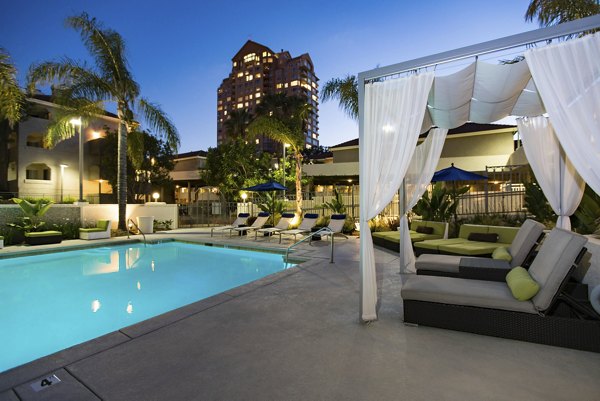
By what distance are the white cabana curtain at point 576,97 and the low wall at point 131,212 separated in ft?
49.7

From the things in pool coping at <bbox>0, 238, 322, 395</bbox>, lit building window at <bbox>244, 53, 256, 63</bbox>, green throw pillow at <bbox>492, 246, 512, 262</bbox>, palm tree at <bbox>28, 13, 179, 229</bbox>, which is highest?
lit building window at <bbox>244, 53, 256, 63</bbox>

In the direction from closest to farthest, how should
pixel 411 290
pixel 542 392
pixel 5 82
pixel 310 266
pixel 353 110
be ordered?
pixel 542 392
pixel 411 290
pixel 310 266
pixel 5 82
pixel 353 110

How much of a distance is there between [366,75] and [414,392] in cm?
340

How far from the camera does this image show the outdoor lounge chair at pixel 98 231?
476 inches

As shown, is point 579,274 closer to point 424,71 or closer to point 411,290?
point 411,290

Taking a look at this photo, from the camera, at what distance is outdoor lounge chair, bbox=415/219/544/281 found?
4.38 metres

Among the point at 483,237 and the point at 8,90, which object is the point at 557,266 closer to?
the point at 483,237

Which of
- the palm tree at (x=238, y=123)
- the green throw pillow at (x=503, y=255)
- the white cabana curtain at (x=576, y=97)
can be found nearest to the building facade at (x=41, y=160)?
the palm tree at (x=238, y=123)

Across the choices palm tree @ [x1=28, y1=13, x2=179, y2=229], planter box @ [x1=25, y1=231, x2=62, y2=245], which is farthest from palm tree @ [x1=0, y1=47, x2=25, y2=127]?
palm tree @ [x1=28, y1=13, x2=179, y2=229]

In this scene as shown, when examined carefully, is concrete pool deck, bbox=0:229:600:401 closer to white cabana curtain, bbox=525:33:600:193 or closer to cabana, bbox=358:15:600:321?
cabana, bbox=358:15:600:321

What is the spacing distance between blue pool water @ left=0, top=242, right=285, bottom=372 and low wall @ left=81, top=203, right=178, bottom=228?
10.7 ft

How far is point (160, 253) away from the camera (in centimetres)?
1038

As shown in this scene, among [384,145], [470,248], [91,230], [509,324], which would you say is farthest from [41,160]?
[509,324]

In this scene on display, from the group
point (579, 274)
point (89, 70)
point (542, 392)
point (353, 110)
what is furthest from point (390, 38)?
point (542, 392)
